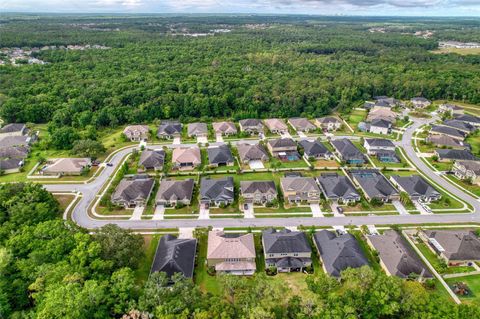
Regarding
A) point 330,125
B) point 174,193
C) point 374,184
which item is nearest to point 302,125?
point 330,125

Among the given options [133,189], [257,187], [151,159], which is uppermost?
[151,159]

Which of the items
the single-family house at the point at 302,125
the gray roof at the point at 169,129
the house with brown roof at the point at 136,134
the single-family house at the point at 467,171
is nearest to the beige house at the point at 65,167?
the house with brown roof at the point at 136,134

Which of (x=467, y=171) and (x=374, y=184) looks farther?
(x=467, y=171)

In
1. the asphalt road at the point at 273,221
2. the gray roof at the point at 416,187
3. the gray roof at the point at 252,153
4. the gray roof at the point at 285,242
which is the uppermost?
the gray roof at the point at 252,153

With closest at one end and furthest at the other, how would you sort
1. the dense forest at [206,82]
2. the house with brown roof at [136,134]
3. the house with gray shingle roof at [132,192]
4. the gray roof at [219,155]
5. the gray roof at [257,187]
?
the house with gray shingle roof at [132,192] < the gray roof at [257,187] < the gray roof at [219,155] < the house with brown roof at [136,134] < the dense forest at [206,82]

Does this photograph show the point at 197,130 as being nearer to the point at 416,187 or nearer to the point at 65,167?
the point at 65,167

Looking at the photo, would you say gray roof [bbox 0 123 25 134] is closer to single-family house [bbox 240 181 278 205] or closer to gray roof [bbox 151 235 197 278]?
gray roof [bbox 151 235 197 278]

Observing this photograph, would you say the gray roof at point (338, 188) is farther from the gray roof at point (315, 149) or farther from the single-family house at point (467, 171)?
the single-family house at point (467, 171)

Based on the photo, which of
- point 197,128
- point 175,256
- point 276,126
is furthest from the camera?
point 276,126
